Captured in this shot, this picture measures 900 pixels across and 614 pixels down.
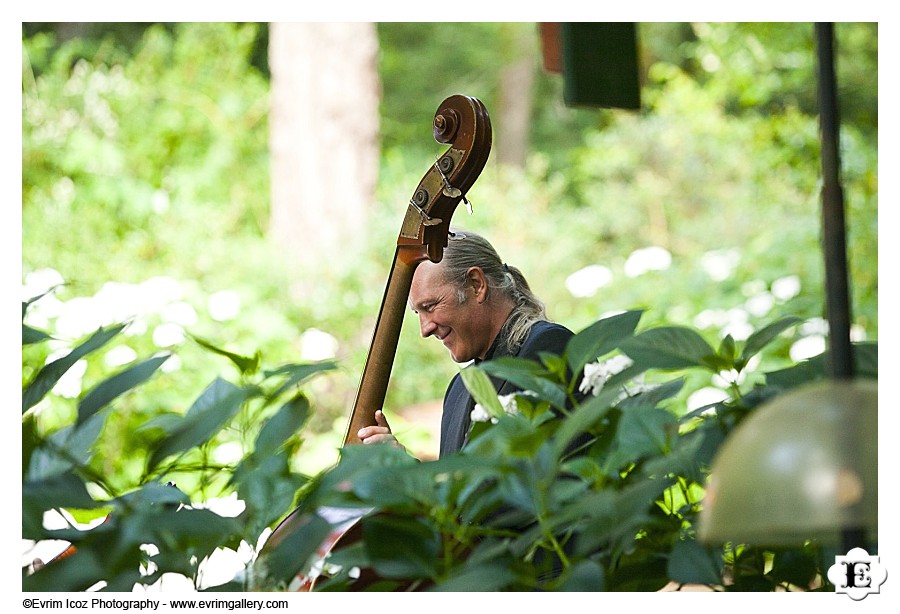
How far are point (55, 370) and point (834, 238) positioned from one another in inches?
18.4

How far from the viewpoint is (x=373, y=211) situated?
467cm

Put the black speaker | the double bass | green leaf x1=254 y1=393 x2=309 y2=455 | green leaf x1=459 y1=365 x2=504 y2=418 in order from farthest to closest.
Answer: the black speaker → the double bass → green leaf x1=459 y1=365 x2=504 y2=418 → green leaf x1=254 y1=393 x2=309 y2=455

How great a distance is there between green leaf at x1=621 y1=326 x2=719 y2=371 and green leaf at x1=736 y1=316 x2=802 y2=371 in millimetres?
19

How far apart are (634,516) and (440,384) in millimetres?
3938

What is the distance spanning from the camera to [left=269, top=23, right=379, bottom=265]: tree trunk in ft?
15.9

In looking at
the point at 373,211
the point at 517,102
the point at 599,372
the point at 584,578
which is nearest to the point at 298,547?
the point at 584,578

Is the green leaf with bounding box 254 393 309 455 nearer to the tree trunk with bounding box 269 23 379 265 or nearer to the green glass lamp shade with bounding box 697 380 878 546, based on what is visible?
the green glass lamp shade with bounding box 697 380 878 546

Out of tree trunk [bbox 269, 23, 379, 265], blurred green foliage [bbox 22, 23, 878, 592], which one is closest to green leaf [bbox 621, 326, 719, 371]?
blurred green foliage [bbox 22, 23, 878, 592]

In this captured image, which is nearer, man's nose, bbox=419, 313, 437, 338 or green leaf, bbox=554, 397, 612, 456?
green leaf, bbox=554, 397, 612, 456

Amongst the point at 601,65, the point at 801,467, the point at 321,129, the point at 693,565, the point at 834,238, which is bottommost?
the point at 693,565

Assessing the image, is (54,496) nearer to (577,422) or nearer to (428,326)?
(577,422)
